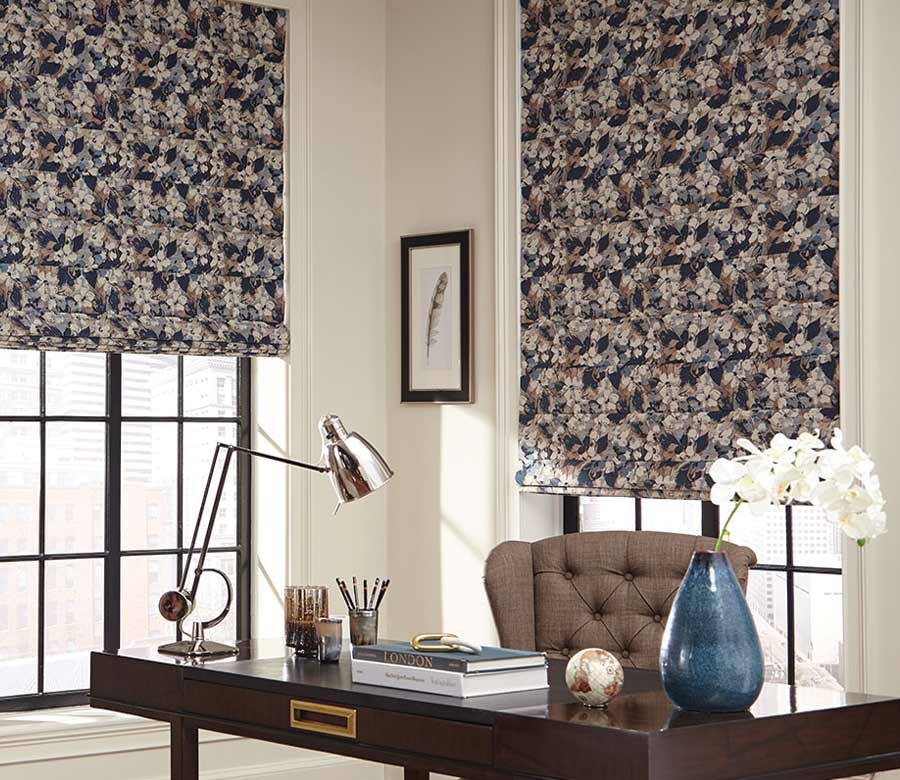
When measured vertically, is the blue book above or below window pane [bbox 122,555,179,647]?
above

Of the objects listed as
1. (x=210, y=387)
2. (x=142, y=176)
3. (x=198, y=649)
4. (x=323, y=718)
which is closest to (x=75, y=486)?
(x=210, y=387)

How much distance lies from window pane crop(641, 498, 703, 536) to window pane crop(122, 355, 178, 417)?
1.72 metres

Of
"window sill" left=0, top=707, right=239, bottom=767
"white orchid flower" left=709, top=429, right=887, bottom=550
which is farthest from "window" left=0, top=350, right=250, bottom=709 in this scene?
"white orchid flower" left=709, top=429, right=887, bottom=550

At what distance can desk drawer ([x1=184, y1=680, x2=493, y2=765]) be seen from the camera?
258 centimetres

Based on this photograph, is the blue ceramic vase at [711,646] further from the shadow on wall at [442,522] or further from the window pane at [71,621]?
the window pane at [71,621]

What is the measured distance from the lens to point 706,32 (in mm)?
4402

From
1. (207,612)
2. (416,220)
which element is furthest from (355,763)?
(416,220)

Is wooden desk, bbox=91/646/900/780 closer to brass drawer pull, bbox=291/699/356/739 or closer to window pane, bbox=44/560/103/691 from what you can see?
brass drawer pull, bbox=291/699/356/739

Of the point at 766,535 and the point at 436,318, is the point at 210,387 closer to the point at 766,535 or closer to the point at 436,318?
the point at 436,318

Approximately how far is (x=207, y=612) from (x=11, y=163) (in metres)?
1.71

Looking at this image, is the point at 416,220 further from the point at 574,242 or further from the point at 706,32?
the point at 706,32

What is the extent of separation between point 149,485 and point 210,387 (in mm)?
426

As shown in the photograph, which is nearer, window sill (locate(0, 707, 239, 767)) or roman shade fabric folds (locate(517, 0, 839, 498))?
roman shade fabric folds (locate(517, 0, 839, 498))

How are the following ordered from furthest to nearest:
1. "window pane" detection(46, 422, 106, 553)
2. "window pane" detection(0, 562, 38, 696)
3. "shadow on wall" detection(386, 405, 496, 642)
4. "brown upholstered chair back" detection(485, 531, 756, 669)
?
"shadow on wall" detection(386, 405, 496, 642), "window pane" detection(46, 422, 106, 553), "window pane" detection(0, 562, 38, 696), "brown upholstered chair back" detection(485, 531, 756, 669)
